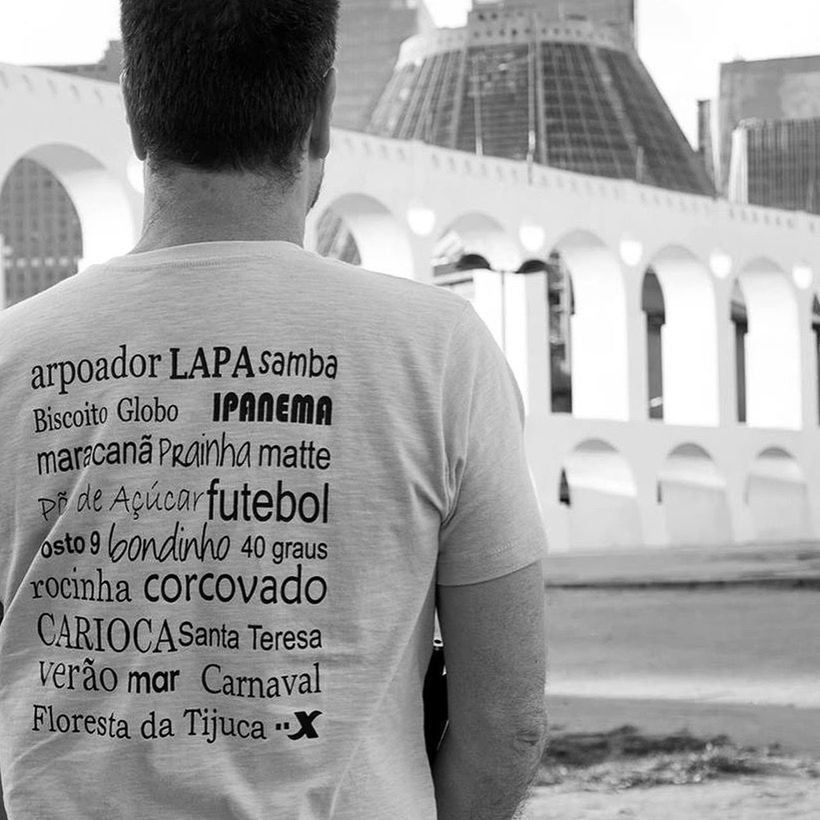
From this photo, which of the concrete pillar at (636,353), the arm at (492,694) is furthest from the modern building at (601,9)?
the arm at (492,694)

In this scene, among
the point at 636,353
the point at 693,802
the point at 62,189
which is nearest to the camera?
the point at 693,802

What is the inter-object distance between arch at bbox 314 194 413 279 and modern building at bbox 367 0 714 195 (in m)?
31.4

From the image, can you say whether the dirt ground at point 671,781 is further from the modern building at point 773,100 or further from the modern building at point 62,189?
the modern building at point 62,189

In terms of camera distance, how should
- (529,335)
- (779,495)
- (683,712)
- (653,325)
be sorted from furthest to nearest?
(653,325) < (779,495) < (529,335) < (683,712)

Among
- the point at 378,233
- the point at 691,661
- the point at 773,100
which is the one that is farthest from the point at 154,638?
the point at 773,100

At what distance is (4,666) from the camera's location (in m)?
Result: 1.08

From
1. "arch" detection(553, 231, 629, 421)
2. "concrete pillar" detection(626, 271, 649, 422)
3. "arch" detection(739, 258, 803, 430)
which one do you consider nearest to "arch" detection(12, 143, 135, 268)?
"arch" detection(553, 231, 629, 421)

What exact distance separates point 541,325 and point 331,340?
1875cm

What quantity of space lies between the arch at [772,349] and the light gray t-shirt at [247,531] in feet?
75.8

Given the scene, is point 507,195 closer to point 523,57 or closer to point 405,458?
point 405,458

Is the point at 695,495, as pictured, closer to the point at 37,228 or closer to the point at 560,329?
the point at 560,329

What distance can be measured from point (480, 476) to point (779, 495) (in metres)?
23.2

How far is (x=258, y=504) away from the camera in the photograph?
1021 mm

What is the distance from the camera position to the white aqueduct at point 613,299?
56.0ft
